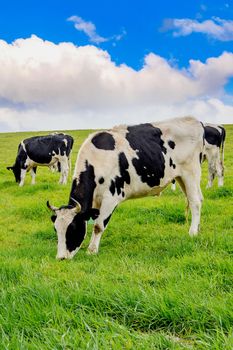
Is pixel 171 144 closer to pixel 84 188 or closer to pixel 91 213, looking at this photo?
pixel 84 188

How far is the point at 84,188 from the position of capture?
23.9ft

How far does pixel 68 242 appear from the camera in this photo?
21.8ft

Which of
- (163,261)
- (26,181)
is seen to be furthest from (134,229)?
(26,181)

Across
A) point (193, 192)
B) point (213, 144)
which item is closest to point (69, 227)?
point (193, 192)

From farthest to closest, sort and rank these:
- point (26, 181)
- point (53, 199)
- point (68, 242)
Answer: point (26, 181) → point (53, 199) → point (68, 242)

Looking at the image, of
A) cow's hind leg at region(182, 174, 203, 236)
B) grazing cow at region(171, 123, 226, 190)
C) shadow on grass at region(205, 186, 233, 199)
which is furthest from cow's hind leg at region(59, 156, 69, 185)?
cow's hind leg at region(182, 174, 203, 236)

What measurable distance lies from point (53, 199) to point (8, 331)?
8.92m

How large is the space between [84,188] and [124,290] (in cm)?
334

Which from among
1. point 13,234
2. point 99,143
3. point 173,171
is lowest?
Answer: point 13,234

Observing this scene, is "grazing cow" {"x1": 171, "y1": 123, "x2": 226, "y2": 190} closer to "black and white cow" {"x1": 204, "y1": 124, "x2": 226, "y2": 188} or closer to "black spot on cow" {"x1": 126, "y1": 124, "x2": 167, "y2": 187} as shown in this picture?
"black and white cow" {"x1": 204, "y1": 124, "x2": 226, "y2": 188}

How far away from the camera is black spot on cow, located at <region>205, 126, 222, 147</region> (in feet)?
51.4

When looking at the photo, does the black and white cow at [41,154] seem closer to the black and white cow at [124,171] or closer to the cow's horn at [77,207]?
the black and white cow at [124,171]

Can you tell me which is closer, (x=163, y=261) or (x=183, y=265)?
(x=183, y=265)

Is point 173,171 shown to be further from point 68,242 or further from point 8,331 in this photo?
point 8,331
